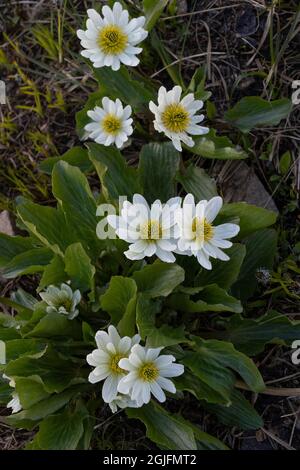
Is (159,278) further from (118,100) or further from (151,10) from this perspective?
(151,10)

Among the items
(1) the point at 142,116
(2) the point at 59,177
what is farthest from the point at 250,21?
(2) the point at 59,177

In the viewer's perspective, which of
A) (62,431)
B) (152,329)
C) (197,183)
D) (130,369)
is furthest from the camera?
(197,183)

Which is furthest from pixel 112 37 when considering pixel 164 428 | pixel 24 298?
pixel 164 428

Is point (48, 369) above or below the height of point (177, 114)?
below

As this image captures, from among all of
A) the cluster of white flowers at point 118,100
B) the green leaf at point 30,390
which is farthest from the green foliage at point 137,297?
the cluster of white flowers at point 118,100

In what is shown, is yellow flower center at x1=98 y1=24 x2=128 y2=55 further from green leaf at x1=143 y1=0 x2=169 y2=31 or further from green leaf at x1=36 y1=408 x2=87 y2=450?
green leaf at x1=36 y1=408 x2=87 y2=450

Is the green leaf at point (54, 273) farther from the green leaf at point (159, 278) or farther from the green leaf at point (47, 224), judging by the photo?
the green leaf at point (159, 278)
